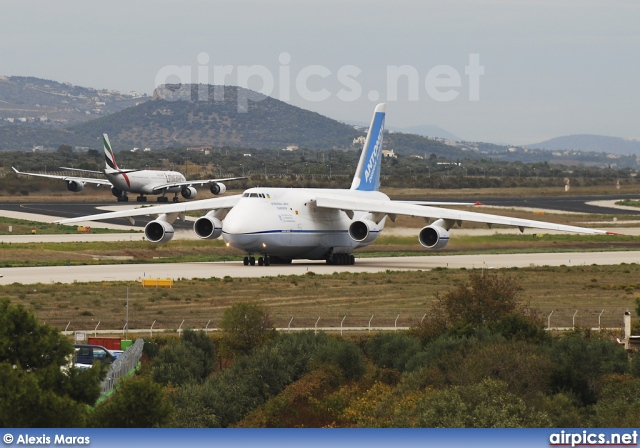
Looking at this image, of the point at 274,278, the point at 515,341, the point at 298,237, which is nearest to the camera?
the point at 515,341

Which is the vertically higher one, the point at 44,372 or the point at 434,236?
the point at 44,372

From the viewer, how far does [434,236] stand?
52.7 metres

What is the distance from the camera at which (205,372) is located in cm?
2919

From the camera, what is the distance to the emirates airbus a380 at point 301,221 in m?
50.9

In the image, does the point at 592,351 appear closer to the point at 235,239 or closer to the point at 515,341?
the point at 515,341

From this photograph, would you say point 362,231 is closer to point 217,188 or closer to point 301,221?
point 301,221

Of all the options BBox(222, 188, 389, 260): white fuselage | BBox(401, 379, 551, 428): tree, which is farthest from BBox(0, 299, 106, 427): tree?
BBox(222, 188, 389, 260): white fuselage

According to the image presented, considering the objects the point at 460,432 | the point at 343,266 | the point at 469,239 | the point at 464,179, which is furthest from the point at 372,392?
the point at 464,179

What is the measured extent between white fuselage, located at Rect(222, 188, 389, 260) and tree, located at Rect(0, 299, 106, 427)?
3151cm

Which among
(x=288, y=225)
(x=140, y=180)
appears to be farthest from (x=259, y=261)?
(x=140, y=180)

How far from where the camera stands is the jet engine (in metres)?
53.0

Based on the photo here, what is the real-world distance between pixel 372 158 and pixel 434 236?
12224 millimetres

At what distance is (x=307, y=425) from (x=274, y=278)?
24.3 meters

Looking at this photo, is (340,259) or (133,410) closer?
(133,410)
